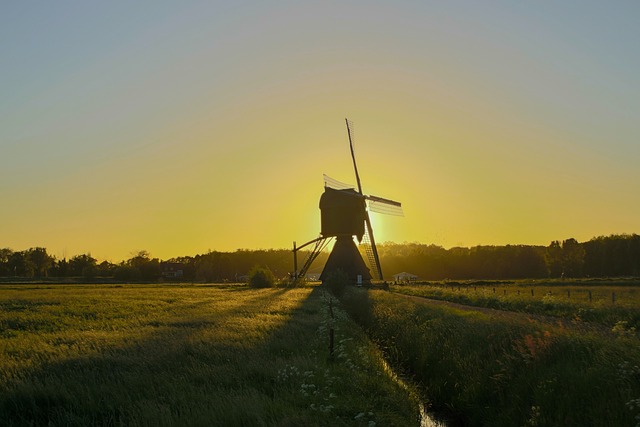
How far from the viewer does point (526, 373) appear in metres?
12.3

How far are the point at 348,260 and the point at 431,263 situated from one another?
71.5 meters

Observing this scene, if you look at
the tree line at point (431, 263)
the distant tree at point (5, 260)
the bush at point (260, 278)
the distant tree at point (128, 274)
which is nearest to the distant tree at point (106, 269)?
the tree line at point (431, 263)

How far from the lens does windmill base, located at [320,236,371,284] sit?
245 ft

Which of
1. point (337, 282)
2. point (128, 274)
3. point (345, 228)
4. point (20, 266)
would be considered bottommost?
point (337, 282)

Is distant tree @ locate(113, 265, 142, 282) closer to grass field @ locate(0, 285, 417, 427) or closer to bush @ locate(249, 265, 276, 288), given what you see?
bush @ locate(249, 265, 276, 288)

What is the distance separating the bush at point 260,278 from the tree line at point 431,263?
1746 centimetres

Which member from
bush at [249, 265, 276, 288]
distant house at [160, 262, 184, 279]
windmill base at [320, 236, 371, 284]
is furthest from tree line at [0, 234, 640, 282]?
windmill base at [320, 236, 371, 284]

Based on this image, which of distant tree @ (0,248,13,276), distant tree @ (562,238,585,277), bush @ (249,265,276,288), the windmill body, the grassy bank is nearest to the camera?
the grassy bank

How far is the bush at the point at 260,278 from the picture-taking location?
8281 centimetres

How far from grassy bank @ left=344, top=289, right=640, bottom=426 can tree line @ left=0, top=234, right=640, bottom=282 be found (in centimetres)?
8517

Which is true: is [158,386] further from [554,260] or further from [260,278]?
[554,260]

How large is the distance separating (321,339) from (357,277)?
179 ft

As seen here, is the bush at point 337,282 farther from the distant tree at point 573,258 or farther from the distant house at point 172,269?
the distant house at point 172,269

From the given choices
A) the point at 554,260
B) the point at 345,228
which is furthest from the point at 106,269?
the point at 554,260
